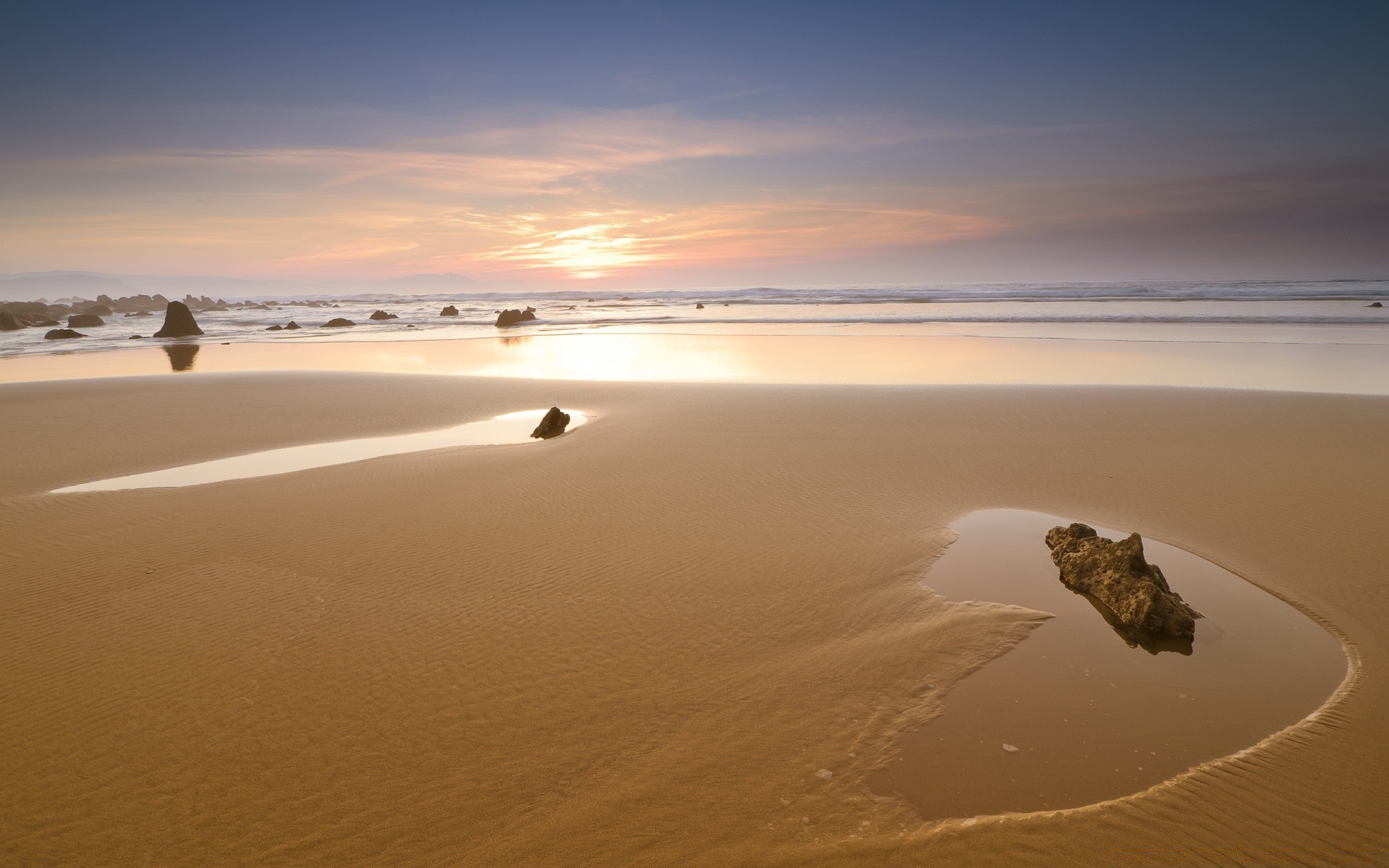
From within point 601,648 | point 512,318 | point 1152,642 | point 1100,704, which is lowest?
point 601,648

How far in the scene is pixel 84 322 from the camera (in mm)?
48531

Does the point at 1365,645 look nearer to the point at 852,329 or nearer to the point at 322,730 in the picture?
the point at 322,730

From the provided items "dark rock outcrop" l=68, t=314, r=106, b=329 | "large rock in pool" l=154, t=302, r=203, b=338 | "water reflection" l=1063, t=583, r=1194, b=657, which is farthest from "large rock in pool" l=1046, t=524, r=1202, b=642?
"dark rock outcrop" l=68, t=314, r=106, b=329

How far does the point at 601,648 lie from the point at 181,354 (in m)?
36.5

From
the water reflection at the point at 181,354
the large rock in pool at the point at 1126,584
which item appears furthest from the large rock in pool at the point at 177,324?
the large rock in pool at the point at 1126,584

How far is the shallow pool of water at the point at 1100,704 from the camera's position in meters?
3.85

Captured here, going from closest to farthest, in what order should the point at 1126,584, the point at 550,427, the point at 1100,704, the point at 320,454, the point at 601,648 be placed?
the point at 1100,704 → the point at 601,648 → the point at 1126,584 → the point at 320,454 → the point at 550,427

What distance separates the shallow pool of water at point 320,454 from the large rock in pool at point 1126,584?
9.95 metres

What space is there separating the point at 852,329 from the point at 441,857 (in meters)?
36.0

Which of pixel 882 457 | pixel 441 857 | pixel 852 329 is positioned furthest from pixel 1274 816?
pixel 852 329

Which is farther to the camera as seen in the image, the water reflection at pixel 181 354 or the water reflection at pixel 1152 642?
→ the water reflection at pixel 181 354

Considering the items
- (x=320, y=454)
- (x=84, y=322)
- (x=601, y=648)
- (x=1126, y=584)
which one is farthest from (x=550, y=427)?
(x=84, y=322)

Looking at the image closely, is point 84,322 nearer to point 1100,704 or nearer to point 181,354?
point 181,354

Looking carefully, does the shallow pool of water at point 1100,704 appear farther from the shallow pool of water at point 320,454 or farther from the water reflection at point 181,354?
the water reflection at point 181,354
